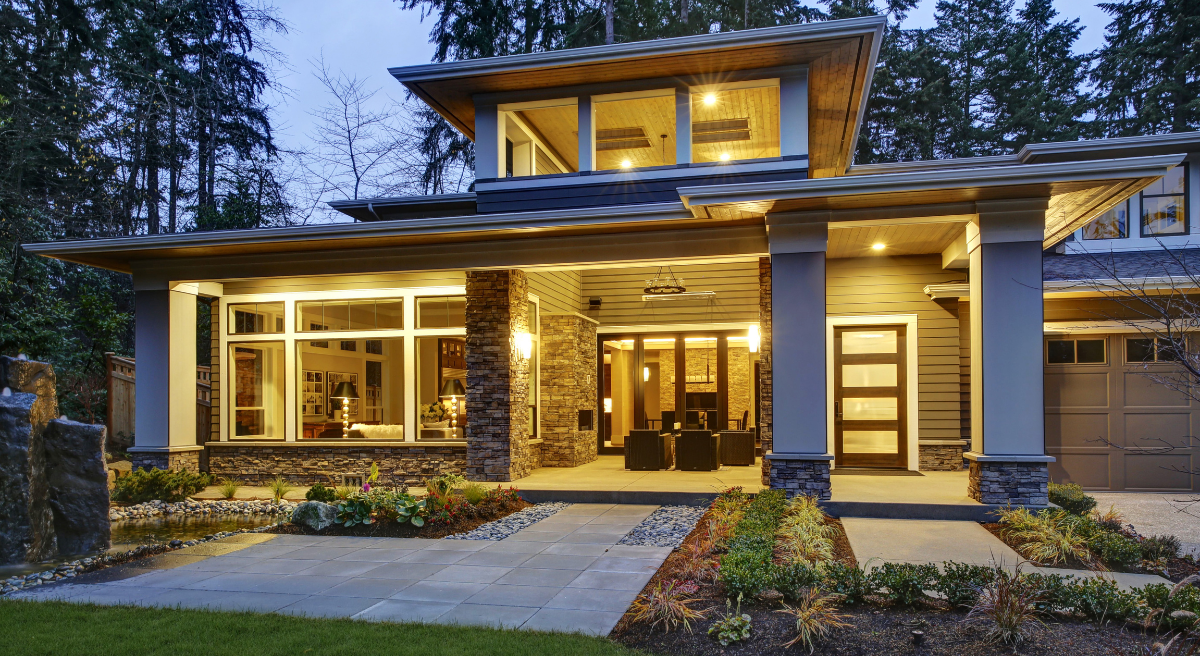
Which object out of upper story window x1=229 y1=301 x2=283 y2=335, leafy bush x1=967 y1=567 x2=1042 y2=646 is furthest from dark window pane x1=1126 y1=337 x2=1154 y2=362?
upper story window x1=229 y1=301 x2=283 y2=335

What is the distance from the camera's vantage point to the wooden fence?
1260cm

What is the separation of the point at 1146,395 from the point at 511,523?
8.02 meters

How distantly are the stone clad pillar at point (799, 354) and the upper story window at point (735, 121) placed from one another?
2.77 m

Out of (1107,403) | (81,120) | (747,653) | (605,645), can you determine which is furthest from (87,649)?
(81,120)

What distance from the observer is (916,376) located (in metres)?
10.3

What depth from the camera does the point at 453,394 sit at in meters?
10.5

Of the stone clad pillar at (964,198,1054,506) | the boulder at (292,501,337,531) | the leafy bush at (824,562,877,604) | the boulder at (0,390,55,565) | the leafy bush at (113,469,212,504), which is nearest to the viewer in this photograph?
the leafy bush at (824,562,877,604)

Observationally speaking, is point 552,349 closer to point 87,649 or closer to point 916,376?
point 916,376

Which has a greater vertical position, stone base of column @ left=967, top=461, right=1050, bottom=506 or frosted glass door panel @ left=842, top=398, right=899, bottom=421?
frosted glass door panel @ left=842, top=398, right=899, bottom=421

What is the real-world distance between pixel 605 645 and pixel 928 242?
7.67 metres

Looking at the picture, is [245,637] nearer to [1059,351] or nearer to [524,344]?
[524,344]

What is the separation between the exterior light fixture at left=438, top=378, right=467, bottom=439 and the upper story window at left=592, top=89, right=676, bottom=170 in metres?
3.70

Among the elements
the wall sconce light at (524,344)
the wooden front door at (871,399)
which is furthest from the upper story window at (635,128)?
the wooden front door at (871,399)

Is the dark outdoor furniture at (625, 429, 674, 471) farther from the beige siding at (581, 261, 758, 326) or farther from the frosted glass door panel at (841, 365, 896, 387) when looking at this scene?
the frosted glass door panel at (841, 365, 896, 387)
